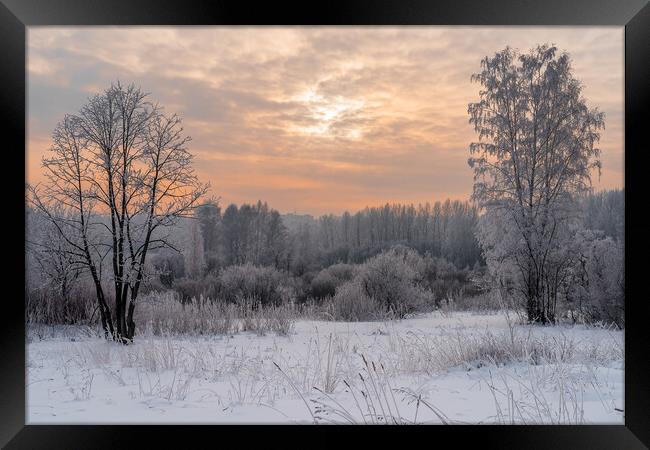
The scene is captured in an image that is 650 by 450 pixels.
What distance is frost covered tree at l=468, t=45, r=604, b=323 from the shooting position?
26.9 feet

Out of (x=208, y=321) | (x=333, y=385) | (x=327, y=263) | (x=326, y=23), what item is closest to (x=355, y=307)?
(x=208, y=321)

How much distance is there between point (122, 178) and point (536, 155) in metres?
6.27

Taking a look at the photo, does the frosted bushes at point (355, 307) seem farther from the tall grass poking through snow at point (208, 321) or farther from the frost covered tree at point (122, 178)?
the frost covered tree at point (122, 178)

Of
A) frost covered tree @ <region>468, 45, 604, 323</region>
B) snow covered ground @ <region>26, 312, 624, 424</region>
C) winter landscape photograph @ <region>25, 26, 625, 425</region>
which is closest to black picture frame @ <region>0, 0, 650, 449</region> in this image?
snow covered ground @ <region>26, 312, 624, 424</region>

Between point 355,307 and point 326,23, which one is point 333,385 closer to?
point 326,23

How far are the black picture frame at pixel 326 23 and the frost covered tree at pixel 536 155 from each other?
5.09 metres

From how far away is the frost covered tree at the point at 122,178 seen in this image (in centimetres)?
610

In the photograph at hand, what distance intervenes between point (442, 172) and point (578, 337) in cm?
384

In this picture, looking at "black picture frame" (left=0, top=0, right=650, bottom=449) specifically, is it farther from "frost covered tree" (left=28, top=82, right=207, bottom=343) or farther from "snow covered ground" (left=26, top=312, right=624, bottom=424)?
"frost covered tree" (left=28, top=82, right=207, bottom=343)

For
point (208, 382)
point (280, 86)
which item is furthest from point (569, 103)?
point (208, 382)

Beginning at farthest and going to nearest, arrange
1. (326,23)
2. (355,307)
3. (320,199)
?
(355,307), (320,199), (326,23)

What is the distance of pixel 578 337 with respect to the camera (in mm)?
6820

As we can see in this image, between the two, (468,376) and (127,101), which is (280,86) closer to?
(127,101)

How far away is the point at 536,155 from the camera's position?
8328 millimetres
